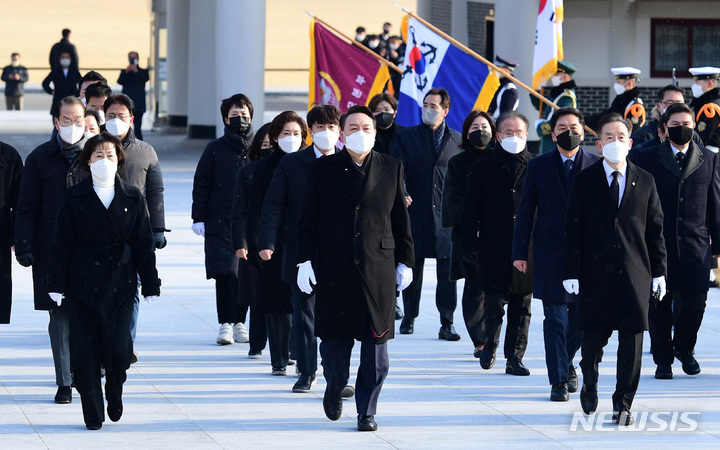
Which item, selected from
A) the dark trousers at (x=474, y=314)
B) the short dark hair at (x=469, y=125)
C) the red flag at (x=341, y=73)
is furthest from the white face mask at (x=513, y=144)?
the red flag at (x=341, y=73)

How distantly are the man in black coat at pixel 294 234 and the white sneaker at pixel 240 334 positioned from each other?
1.74 meters

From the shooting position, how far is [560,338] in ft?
28.5

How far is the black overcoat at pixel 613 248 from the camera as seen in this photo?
7.86 m

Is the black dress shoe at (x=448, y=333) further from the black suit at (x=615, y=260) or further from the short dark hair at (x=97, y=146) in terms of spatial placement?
the short dark hair at (x=97, y=146)

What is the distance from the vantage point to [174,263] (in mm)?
→ 14789

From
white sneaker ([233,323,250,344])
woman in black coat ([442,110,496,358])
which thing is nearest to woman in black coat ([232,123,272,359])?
white sneaker ([233,323,250,344])

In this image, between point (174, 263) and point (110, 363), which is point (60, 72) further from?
point (110, 363)

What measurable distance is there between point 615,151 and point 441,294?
10.4 ft

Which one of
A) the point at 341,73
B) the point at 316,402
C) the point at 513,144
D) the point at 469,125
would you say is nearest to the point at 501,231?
the point at 513,144

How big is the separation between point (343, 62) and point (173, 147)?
13815 mm

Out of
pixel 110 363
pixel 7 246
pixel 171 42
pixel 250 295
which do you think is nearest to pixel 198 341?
pixel 250 295

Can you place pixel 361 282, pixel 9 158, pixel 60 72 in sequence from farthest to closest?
pixel 60 72 → pixel 9 158 → pixel 361 282

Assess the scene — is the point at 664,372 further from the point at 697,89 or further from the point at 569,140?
the point at 697,89

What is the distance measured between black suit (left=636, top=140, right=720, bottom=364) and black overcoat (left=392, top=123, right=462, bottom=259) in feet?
6.28
